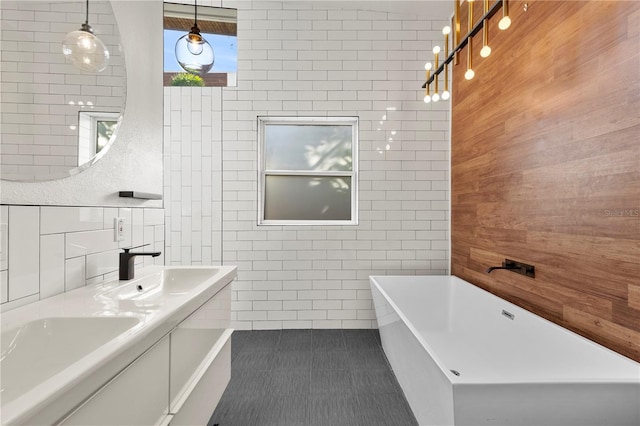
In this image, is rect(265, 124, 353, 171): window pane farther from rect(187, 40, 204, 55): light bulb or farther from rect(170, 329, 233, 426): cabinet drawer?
rect(170, 329, 233, 426): cabinet drawer

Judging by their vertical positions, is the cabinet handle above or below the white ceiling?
below

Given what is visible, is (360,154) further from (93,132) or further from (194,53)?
(93,132)

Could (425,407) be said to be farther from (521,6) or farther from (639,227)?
(521,6)

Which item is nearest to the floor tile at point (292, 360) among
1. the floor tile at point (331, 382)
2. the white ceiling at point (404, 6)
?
the floor tile at point (331, 382)

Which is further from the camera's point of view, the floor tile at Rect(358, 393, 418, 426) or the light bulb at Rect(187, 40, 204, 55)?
the light bulb at Rect(187, 40, 204, 55)

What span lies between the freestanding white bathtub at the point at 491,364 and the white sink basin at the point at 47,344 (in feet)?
4.08

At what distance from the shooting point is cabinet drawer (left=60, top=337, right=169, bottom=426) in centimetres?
69

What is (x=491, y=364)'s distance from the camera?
80.9 inches

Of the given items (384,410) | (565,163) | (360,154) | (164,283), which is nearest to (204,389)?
(164,283)

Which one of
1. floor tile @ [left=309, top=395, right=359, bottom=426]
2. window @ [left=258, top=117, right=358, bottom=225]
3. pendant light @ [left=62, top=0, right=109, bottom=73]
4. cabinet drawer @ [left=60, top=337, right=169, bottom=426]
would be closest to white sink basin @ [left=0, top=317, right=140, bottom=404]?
cabinet drawer @ [left=60, top=337, right=169, bottom=426]

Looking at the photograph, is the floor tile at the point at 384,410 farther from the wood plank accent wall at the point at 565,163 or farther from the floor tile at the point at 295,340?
the wood plank accent wall at the point at 565,163

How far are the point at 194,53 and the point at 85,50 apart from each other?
57.9 inches

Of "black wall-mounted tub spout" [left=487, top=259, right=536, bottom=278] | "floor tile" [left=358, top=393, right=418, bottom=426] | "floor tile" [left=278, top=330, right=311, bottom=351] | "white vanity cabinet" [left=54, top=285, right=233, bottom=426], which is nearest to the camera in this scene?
"white vanity cabinet" [left=54, top=285, right=233, bottom=426]

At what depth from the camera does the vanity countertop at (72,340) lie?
596 mm
